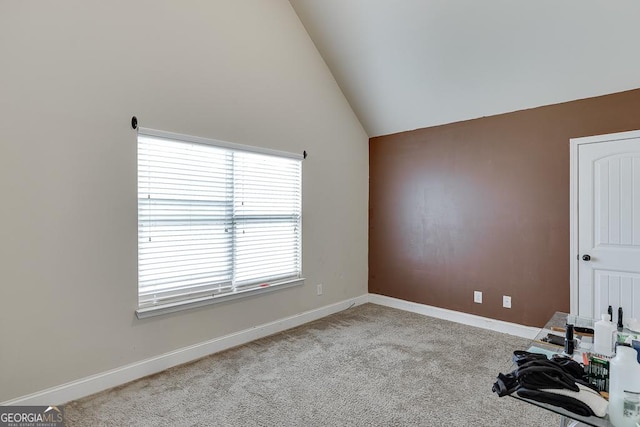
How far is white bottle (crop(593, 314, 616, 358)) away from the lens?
156 cm

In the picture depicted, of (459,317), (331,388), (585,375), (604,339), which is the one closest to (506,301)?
(459,317)

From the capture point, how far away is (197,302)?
2.87m

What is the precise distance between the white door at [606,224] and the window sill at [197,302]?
288cm

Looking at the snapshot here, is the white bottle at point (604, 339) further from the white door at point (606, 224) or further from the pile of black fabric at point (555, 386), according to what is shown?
the white door at point (606, 224)

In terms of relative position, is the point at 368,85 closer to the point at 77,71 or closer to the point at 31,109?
the point at 77,71

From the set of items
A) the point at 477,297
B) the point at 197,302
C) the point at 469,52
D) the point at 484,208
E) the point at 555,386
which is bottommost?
the point at 477,297

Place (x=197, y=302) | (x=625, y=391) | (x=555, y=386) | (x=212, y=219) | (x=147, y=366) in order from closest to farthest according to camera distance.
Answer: (x=625, y=391) < (x=555, y=386) < (x=147, y=366) < (x=197, y=302) < (x=212, y=219)

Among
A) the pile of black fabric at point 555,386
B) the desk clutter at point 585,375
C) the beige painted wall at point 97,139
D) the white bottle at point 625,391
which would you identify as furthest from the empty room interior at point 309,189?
the white bottle at point 625,391

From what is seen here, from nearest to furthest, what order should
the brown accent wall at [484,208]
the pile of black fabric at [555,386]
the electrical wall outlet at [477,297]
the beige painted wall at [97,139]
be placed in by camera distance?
the pile of black fabric at [555,386] → the beige painted wall at [97,139] → the brown accent wall at [484,208] → the electrical wall outlet at [477,297]

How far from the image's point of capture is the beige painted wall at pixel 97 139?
205 cm

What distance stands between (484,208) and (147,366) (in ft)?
11.9

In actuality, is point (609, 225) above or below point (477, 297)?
above

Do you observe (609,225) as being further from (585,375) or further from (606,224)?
(585,375)

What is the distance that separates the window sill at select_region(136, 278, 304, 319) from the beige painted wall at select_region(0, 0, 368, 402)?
0.07 meters
